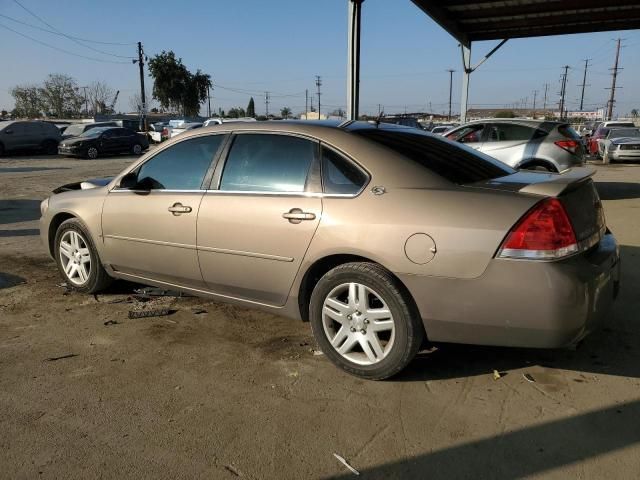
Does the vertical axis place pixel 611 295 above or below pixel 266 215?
below

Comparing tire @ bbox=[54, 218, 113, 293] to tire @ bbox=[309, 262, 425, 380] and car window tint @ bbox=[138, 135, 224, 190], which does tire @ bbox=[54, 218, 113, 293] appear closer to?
car window tint @ bbox=[138, 135, 224, 190]

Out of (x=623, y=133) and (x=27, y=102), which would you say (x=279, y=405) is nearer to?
(x=623, y=133)

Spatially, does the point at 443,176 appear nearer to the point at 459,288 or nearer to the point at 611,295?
the point at 459,288

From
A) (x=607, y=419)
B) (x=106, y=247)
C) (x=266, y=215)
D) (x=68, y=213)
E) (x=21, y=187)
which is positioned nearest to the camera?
(x=607, y=419)

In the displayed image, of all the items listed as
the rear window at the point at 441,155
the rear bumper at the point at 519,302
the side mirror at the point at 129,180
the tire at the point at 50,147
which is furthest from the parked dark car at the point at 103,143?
the rear bumper at the point at 519,302

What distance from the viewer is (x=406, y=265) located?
9.71ft

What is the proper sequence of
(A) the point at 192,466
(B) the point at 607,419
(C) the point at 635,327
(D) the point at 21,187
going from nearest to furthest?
(A) the point at 192,466
(B) the point at 607,419
(C) the point at 635,327
(D) the point at 21,187

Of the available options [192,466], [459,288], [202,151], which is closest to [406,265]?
[459,288]

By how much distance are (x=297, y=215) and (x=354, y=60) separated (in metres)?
5.71

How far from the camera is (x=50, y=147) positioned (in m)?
25.8

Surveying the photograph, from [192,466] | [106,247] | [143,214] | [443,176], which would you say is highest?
[443,176]

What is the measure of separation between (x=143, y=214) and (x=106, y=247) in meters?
0.59

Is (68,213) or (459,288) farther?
(68,213)

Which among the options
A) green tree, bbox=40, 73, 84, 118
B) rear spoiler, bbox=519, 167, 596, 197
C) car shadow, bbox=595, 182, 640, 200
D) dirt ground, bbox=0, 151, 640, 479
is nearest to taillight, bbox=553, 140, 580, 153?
car shadow, bbox=595, 182, 640, 200
